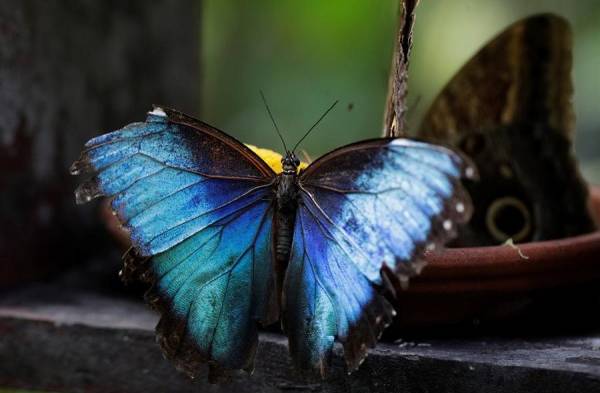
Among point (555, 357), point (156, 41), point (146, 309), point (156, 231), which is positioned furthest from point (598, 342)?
point (156, 41)

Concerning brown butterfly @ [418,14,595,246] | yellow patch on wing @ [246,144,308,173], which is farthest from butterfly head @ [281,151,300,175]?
brown butterfly @ [418,14,595,246]

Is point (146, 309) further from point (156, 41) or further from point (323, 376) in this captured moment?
point (156, 41)

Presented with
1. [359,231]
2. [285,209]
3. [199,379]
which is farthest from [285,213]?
[199,379]

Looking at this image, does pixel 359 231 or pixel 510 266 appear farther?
pixel 510 266

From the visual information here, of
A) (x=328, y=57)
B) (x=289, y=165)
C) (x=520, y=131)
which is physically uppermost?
(x=328, y=57)

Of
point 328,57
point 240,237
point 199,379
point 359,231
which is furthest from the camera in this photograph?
point 328,57

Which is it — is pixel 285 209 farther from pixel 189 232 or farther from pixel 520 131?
pixel 520 131

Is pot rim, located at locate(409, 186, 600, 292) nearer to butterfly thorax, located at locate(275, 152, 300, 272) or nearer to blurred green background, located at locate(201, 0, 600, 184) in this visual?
butterfly thorax, located at locate(275, 152, 300, 272)

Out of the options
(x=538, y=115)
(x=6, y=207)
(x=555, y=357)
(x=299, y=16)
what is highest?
(x=299, y=16)
